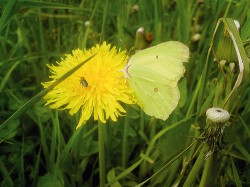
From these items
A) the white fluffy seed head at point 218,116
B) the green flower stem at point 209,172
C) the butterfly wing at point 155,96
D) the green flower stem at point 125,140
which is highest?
the white fluffy seed head at point 218,116

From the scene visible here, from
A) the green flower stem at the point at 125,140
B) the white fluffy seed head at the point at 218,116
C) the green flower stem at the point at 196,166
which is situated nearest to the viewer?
the white fluffy seed head at the point at 218,116

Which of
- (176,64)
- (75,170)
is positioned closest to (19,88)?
(75,170)

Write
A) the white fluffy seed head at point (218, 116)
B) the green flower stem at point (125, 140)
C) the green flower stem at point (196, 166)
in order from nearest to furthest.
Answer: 1. the white fluffy seed head at point (218, 116)
2. the green flower stem at point (196, 166)
3. the green flower stem at point (125, 140)

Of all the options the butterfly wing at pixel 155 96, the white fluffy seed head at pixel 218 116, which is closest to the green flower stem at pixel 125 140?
the butterfly wing at pixel 155 96

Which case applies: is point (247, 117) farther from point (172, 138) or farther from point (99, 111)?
point (99, 111)

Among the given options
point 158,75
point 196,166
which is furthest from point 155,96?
point 196,166

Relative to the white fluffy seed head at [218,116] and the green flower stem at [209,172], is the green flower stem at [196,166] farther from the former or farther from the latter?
the white fluffy seed head at [218,116]

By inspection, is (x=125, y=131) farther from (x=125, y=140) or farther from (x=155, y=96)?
(x=155, y=96)
